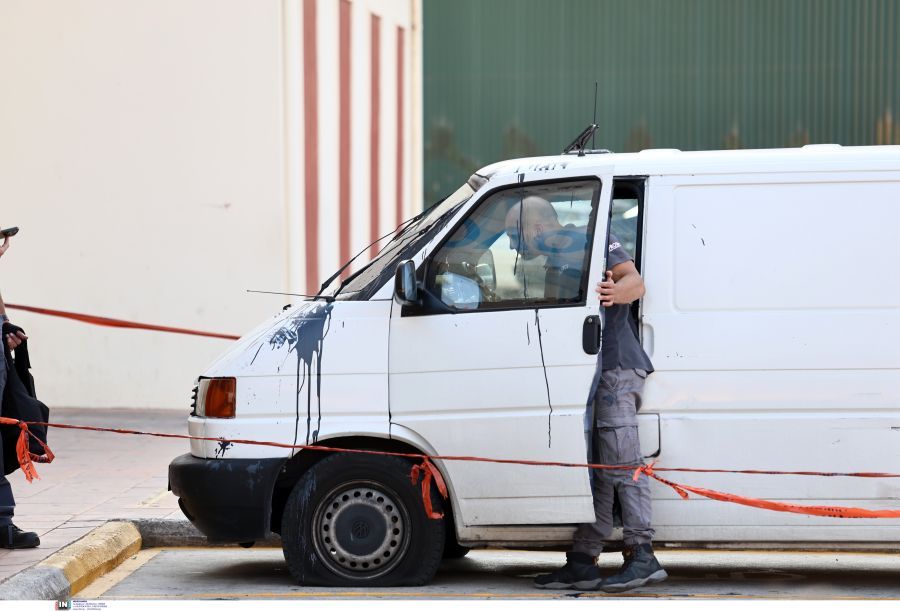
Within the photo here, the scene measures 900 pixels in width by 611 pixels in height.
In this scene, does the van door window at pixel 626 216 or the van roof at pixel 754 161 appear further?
the van door window at pixel 626 216

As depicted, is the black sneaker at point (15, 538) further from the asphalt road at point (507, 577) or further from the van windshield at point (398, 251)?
the van windshield at point (398, 251)

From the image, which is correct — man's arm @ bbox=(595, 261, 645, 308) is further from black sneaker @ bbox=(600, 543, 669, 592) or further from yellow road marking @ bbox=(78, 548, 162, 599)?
yellow road marking @ bbox=(78, 548, 162, 599)

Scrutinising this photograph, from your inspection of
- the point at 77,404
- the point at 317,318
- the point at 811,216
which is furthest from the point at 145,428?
the point at 811,216

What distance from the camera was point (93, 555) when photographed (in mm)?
7539

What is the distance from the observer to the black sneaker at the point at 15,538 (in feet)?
24.6

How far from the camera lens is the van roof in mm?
6730

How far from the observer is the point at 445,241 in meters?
6.89

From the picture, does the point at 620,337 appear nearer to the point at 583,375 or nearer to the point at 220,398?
the point at 583,375

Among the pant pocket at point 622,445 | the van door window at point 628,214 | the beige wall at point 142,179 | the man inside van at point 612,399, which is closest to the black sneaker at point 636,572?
the man inside van at point 612,399

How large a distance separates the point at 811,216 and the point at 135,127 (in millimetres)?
9032

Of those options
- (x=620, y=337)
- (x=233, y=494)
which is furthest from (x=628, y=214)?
(x=233, y=494)

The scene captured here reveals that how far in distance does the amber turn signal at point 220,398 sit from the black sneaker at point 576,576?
69.2 inches
